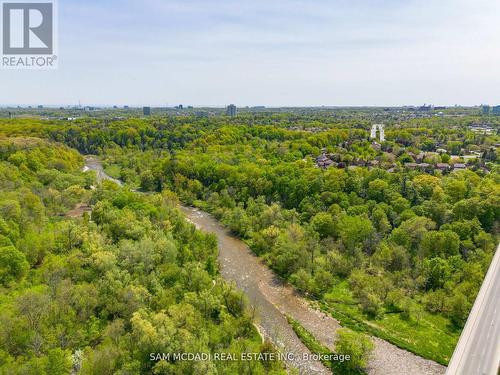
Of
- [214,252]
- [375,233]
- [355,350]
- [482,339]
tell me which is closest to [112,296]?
[214,252]

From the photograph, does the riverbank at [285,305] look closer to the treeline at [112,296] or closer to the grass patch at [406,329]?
the grass patch at [406,329]

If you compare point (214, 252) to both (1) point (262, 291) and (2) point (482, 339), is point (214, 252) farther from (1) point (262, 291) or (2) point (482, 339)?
(2) point (482, 339)

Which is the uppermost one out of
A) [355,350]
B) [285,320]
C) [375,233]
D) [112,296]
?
[375,233]

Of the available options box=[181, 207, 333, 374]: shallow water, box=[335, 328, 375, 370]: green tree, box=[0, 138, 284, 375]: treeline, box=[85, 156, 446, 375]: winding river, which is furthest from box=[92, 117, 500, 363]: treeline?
box=[0, 138, 284, 375]: treeline

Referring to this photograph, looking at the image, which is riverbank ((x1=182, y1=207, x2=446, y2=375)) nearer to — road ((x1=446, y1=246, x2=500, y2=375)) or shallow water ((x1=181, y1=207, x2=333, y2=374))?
shallow water ((x1=181, y1=207, x2=333, y2=374))

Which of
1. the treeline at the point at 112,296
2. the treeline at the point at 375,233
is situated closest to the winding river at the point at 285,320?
the treeline at the point at 375,233

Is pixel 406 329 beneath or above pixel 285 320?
above
